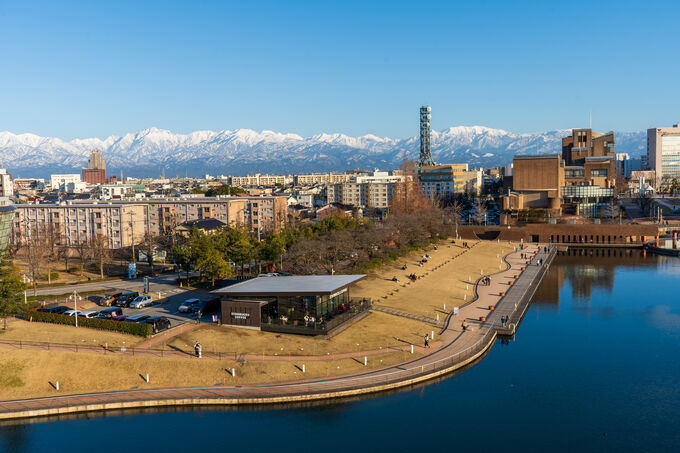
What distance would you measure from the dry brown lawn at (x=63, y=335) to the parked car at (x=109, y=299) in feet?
23.2

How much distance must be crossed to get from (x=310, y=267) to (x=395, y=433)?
2755 centimetres

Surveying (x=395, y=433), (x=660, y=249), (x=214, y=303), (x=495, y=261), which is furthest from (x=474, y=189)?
(x=395, y=433)

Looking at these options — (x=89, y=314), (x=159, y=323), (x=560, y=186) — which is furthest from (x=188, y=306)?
(x=560, y=186)

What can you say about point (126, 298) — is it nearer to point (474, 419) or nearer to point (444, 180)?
point (474, 419)

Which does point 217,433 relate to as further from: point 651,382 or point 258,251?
point 258,251

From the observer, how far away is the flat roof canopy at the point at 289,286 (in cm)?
3834

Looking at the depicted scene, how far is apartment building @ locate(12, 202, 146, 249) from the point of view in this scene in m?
81.0

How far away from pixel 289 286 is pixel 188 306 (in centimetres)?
848

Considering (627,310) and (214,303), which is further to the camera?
(627,310)

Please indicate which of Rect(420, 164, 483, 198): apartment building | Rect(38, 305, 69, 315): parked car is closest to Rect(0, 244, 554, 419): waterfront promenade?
Rect(38, 305, 69, 315): parked car

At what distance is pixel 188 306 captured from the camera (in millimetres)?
43031

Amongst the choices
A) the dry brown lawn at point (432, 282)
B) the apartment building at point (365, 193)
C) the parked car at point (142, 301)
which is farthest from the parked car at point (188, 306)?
the apartment building at point (365, 193)

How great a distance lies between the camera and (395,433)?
90.6ft

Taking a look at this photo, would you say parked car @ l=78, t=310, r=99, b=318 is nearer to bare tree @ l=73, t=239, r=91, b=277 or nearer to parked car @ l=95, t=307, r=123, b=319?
parked car @ l=95, t=307, r=123, b=319
